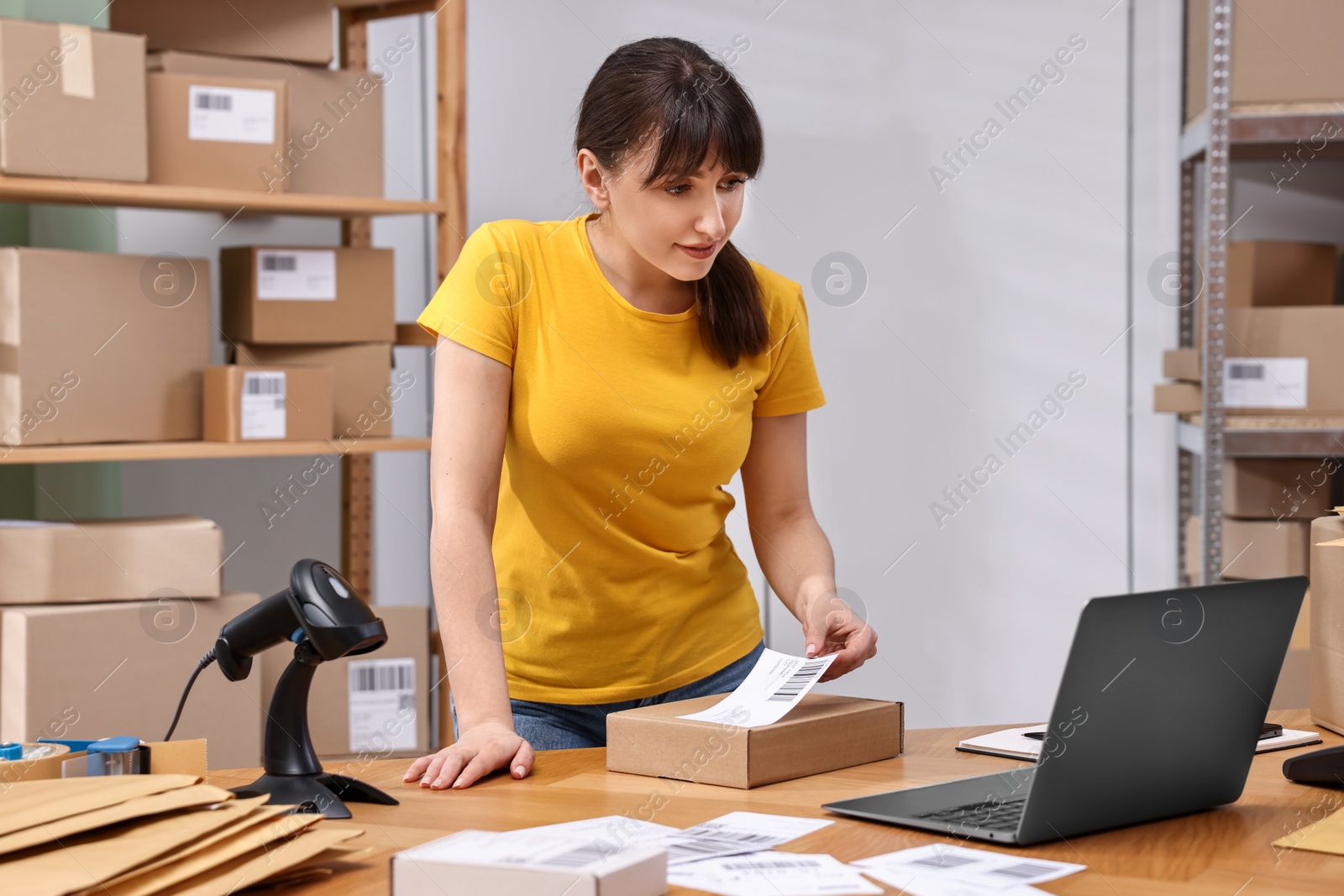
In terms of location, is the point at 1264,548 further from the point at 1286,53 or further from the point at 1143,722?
the point at 1143,722

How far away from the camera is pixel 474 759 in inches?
45.2

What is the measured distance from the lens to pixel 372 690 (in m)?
2.47

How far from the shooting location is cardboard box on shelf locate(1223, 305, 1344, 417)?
2352 mm

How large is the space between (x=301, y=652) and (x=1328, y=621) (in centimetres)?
103

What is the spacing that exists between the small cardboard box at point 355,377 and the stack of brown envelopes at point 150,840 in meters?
1.58

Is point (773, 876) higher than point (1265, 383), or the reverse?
point (1265, 383)

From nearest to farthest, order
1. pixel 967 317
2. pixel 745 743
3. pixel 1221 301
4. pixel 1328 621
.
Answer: pixel 745 743
pixel 1328 621
pixel 1221 301
pixel 967 317

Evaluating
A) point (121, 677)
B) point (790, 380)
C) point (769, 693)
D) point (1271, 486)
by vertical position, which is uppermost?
point (790, 380)

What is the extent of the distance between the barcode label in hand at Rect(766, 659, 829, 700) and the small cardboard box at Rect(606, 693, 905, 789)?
0.08 feet

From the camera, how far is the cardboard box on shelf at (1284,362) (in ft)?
7.72

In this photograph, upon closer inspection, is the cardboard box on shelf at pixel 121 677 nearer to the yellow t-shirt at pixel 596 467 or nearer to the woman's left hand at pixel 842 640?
the yellow t-shirt at pixel 596 467

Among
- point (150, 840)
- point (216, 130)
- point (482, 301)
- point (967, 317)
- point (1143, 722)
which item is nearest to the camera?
point (150, 840)

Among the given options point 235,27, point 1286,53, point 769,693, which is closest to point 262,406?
point 235,27

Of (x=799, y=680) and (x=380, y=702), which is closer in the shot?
(x=799, y=680)
